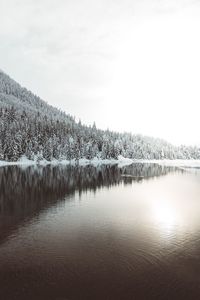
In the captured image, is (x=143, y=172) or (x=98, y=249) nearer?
(x=98, y=249)

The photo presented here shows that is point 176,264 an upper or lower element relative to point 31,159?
lower

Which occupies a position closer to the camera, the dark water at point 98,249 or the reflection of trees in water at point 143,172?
the dark water at point 98,249

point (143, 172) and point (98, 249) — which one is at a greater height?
point (143, 172)

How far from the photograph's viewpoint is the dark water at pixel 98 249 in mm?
23781

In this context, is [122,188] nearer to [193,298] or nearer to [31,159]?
[193,298]

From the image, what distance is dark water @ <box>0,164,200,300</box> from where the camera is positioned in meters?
23.8

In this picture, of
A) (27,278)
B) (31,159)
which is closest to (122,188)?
(27,278)

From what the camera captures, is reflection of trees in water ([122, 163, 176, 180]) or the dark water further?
reflection of trees in water ([122, 163, 176, 180])

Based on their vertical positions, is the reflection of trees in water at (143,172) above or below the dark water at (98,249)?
above

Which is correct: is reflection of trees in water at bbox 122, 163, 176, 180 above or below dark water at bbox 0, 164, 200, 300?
above

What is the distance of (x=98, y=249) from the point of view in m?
32.3

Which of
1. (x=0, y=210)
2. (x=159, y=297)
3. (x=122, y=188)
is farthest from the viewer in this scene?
(x=122, y=188)

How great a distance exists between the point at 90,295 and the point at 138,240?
1391 centimetres

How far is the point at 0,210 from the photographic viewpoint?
5069cm
